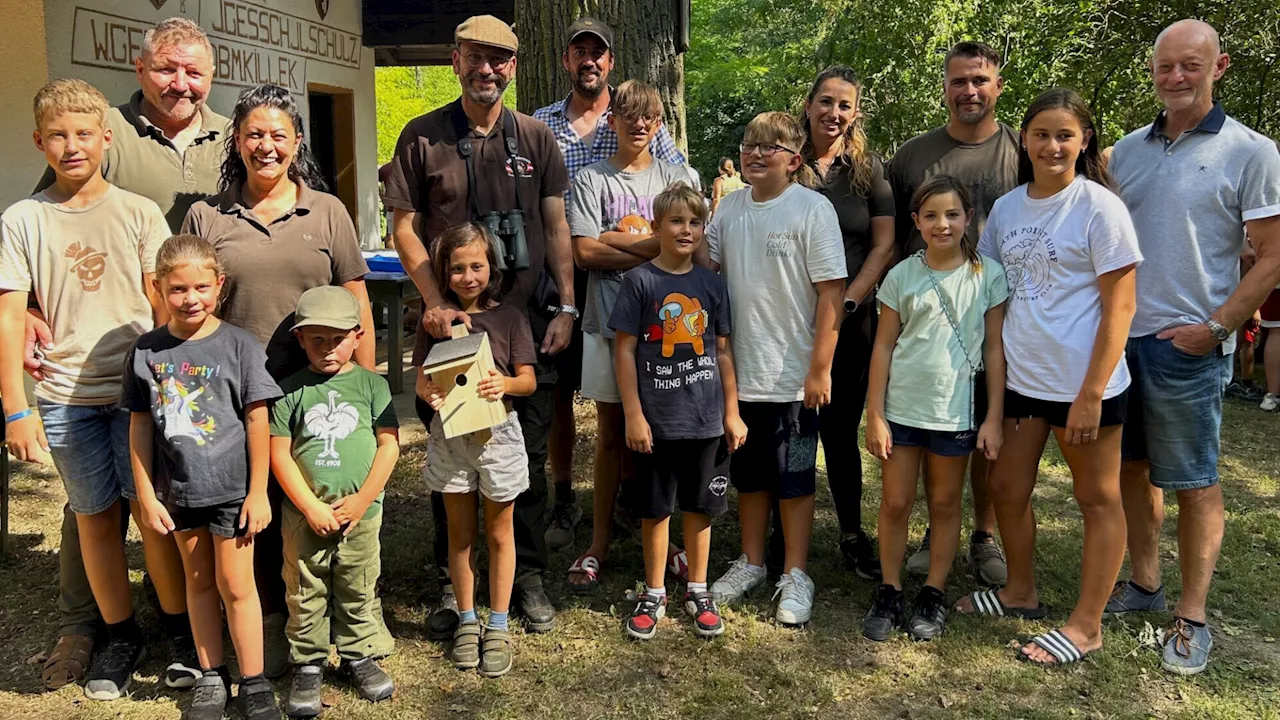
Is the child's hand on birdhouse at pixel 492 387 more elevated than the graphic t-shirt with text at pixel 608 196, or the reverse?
the graphic t-shirt with text at pixel 608 196

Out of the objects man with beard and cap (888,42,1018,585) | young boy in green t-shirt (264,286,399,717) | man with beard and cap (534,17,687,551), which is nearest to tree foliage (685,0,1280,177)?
man with beard and cap (534,17,687,551)

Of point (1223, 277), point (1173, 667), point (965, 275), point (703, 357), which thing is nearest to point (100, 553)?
point (703, 357)

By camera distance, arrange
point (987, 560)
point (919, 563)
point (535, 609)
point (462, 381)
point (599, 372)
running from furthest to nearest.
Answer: point (919, 563), point (987, 560), point (599, 372), point (535, 609), point (462, 381)

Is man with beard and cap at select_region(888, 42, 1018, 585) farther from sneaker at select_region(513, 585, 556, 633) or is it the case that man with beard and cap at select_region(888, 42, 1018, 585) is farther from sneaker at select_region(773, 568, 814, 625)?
sneaker at select_region(513, 585, 556, 633)

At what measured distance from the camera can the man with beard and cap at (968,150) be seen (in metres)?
3.72

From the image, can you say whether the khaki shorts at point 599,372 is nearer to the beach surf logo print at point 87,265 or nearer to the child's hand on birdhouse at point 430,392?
the child's hand on birdhouse at point 430,392

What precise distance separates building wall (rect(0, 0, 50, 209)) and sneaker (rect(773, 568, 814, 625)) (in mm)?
5830

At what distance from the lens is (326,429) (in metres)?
3.02

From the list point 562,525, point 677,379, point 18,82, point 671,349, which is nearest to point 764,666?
point 677,379

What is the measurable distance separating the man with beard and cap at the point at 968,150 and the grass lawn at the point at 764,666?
68 cm

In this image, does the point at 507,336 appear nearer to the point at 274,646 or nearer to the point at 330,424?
the point at 330,424

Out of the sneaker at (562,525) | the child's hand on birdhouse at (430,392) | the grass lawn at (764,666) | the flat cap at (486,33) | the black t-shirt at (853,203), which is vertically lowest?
the grass lawn at (764,666)

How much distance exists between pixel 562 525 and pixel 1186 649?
8.73 feet

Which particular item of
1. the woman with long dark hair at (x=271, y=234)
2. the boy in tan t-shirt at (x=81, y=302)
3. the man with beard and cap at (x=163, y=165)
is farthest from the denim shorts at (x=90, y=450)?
the woman with long dark hair at (x=271, y=234)
